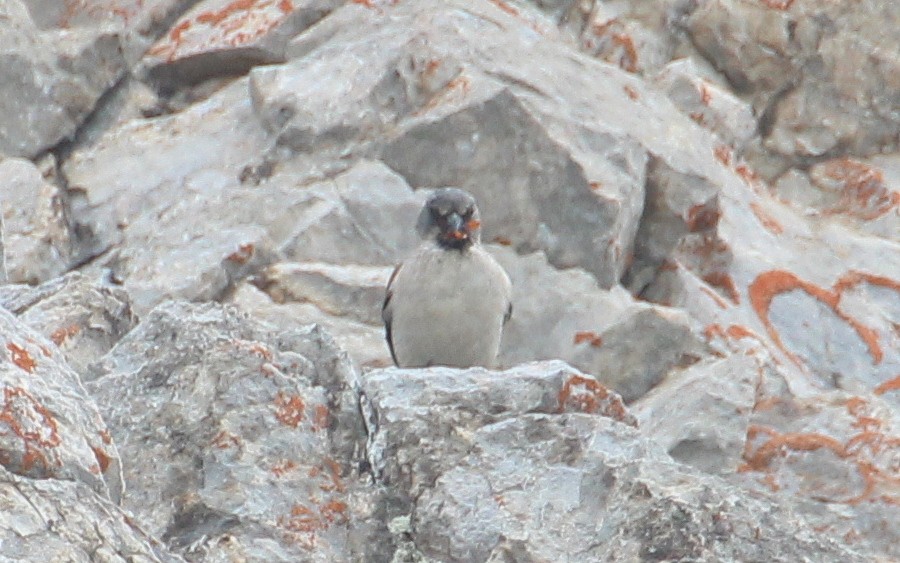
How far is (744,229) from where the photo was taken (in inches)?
714

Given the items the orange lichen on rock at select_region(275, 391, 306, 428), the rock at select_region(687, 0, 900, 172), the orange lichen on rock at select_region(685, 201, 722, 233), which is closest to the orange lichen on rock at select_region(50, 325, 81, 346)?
the orange lichen on rock at select_region(275, 391, 306, 428)

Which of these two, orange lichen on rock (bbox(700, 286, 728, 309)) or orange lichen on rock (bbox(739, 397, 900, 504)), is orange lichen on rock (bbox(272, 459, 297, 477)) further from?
orange lichen on rock (bbox(700, 286, 728, 309))

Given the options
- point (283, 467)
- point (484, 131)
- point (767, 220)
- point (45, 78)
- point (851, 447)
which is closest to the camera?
point (283, 467)

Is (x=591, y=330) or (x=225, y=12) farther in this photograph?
(x=225, y=12)

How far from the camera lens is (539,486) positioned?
8.73 metres

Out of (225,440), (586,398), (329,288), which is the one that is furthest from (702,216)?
(225,440)

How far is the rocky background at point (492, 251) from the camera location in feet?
27.9

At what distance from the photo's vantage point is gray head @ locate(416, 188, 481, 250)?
14.4 meters

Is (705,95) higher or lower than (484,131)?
lower

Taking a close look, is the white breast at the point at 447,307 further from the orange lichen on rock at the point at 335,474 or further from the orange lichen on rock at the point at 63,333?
the orange lichen on rock at the point at 335,474

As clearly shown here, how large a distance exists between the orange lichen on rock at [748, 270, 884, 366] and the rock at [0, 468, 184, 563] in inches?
426

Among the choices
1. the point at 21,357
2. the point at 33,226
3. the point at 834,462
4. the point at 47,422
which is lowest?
the point at 834,462

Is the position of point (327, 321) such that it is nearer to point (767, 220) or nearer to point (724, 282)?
point (724, 282)

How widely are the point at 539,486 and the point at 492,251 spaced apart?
8064mm
